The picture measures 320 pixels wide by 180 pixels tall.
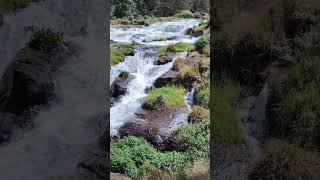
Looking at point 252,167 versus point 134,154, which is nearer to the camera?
point 252,167

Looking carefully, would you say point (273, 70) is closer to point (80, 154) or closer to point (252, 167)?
point (252, 167)

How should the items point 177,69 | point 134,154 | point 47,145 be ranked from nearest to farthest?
point 47,145
point 134,154
point 177,69

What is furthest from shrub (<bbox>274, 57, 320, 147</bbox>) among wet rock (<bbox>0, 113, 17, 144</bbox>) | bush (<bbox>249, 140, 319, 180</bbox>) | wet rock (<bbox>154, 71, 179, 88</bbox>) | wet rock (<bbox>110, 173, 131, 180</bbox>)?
wet rock (<bbox>0, 113, 17, 144</bbox>)

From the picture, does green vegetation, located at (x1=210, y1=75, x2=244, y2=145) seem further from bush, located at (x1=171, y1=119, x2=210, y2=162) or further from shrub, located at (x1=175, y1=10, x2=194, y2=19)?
shrub, located at (x1=175, y1=10, x2=194, y2=19)

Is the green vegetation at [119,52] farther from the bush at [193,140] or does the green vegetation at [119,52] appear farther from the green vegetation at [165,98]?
the bush at [193,140]

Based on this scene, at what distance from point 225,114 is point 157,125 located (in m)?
0.90

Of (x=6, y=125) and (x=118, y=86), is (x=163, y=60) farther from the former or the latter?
(x=6, y=125)

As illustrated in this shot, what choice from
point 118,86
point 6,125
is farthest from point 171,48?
point 6,125

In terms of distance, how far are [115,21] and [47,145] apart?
4.24 feet

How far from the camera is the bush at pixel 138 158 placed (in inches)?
138

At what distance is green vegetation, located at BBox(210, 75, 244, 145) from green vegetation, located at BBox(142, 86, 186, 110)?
748mm

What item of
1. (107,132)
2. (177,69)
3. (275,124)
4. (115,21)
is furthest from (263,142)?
(115,21)

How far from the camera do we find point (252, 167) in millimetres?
2816

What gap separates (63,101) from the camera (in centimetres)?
274
